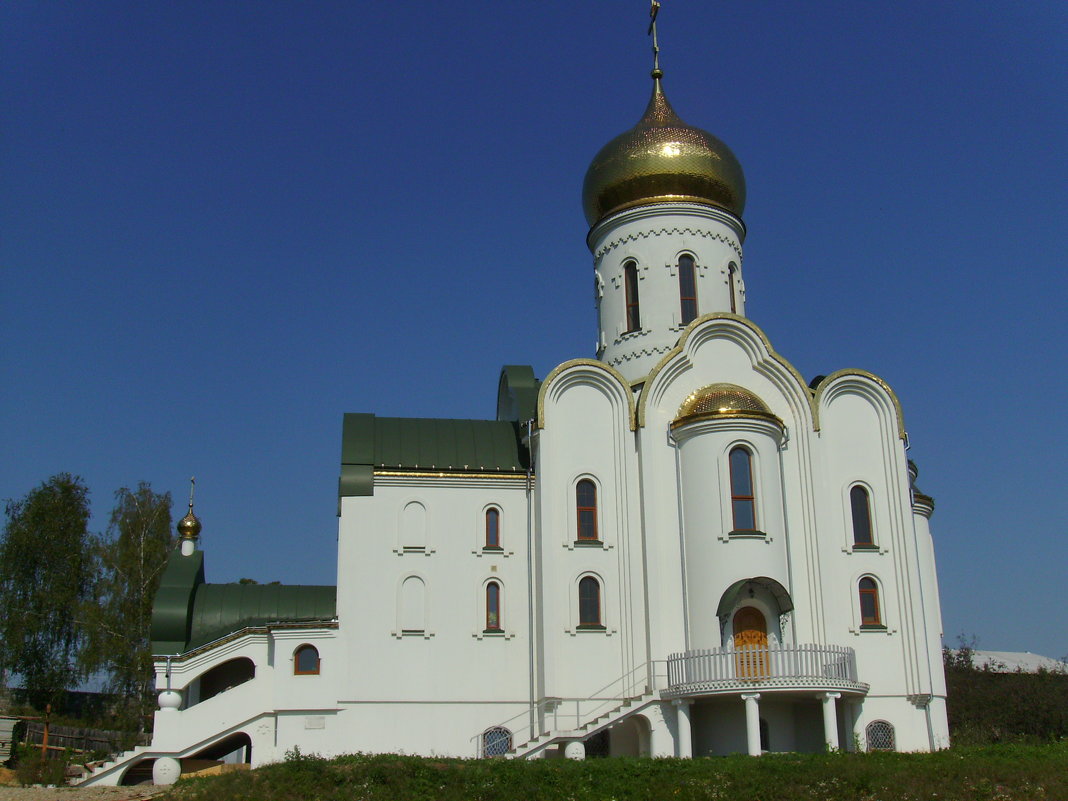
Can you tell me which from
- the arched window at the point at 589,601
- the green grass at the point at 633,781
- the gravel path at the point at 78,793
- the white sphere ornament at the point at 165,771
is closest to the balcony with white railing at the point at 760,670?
the arched window at the point at 589,601

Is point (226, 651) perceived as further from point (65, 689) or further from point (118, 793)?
point (65, 689)

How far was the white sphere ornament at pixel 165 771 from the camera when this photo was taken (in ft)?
58.2

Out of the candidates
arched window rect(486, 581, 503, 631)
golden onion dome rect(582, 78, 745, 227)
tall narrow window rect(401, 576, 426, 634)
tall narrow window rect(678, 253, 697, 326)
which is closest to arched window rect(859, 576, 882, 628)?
tall narrow window rect(678, 253, 697, 326)

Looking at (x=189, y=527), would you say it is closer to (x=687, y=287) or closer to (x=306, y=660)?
(x=306, y=660)

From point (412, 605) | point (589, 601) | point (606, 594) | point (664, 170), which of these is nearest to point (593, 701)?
point (589, 601)

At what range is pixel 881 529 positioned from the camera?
20219 mm

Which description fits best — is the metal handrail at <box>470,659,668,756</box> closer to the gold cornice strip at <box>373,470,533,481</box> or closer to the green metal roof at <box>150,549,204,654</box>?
the gold cornice strip at <box>373,470,533,481</box>

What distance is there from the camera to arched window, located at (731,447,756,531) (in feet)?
63.0

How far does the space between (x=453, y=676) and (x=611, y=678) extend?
2.84 meters

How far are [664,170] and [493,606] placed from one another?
9.80 m

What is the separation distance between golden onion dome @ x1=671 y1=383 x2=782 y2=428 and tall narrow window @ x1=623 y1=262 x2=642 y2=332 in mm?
2982

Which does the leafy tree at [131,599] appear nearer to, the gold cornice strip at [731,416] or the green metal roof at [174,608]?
the green metal roof at [174,608]

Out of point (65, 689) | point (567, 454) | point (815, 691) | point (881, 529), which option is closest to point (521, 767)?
point (815, 691)

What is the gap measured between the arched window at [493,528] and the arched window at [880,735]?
740cm
